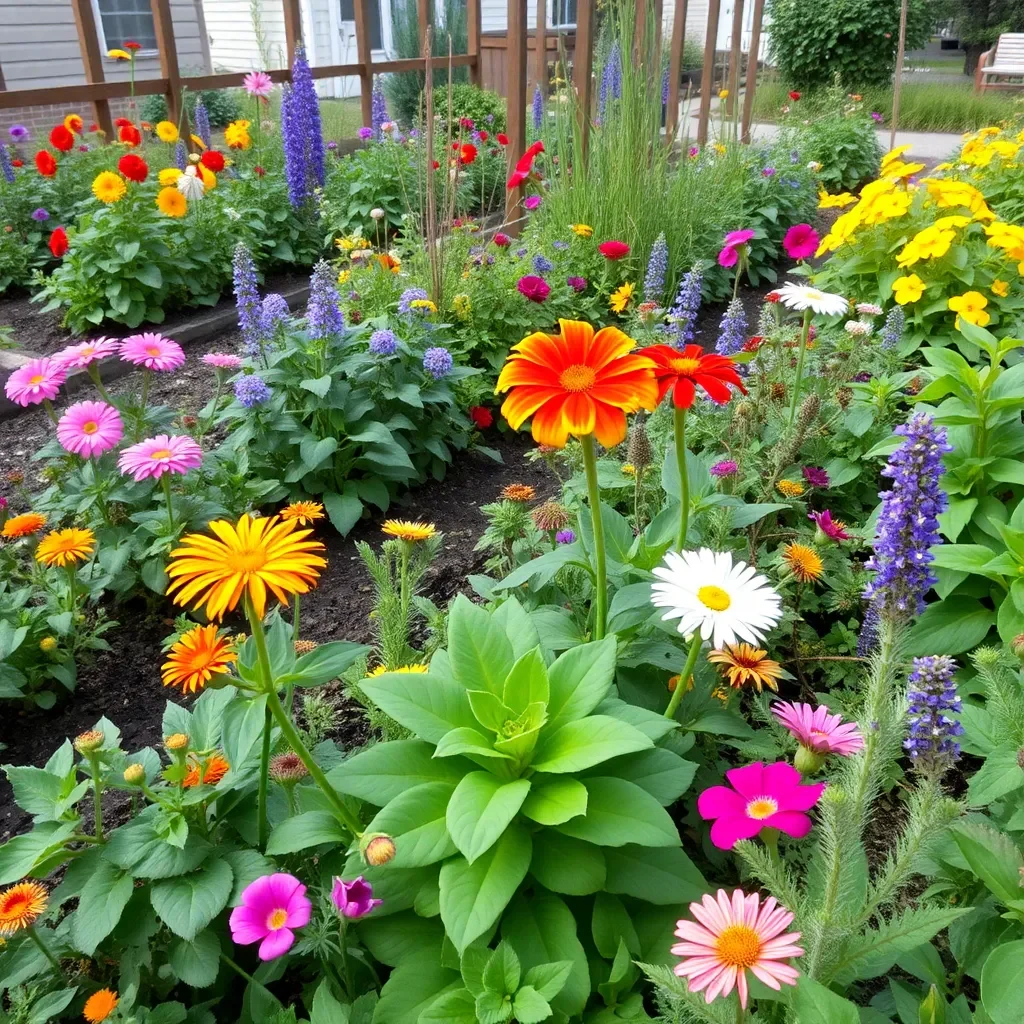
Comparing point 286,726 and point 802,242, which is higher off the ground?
point 802,242

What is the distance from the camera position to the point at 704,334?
4.14 meters

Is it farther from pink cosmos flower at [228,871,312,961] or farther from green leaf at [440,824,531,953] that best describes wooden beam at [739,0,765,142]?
pink cosmos flower at [228,871,312,961]

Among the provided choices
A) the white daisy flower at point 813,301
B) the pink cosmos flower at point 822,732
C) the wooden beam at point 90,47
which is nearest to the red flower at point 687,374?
the pink cosmos flower at point 822,732

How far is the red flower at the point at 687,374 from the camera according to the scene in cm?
118

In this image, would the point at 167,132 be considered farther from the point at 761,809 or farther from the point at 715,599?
the point at 761,809

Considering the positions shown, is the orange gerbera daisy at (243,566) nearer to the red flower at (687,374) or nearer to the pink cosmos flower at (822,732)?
the red flower at (687,374)

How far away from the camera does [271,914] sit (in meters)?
1.06

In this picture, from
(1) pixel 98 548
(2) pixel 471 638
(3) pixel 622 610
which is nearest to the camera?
(2) pixel 471 638

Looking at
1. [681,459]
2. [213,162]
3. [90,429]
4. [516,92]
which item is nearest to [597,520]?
[681,459]

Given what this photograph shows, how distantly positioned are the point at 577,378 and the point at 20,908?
1041 millimetres

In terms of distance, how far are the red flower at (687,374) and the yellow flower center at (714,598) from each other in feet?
0.88

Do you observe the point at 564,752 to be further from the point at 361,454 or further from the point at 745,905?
the point at 361,454

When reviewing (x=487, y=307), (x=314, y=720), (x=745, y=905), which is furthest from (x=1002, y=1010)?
(x=487, y=307)

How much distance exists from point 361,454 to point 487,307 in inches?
41.0
